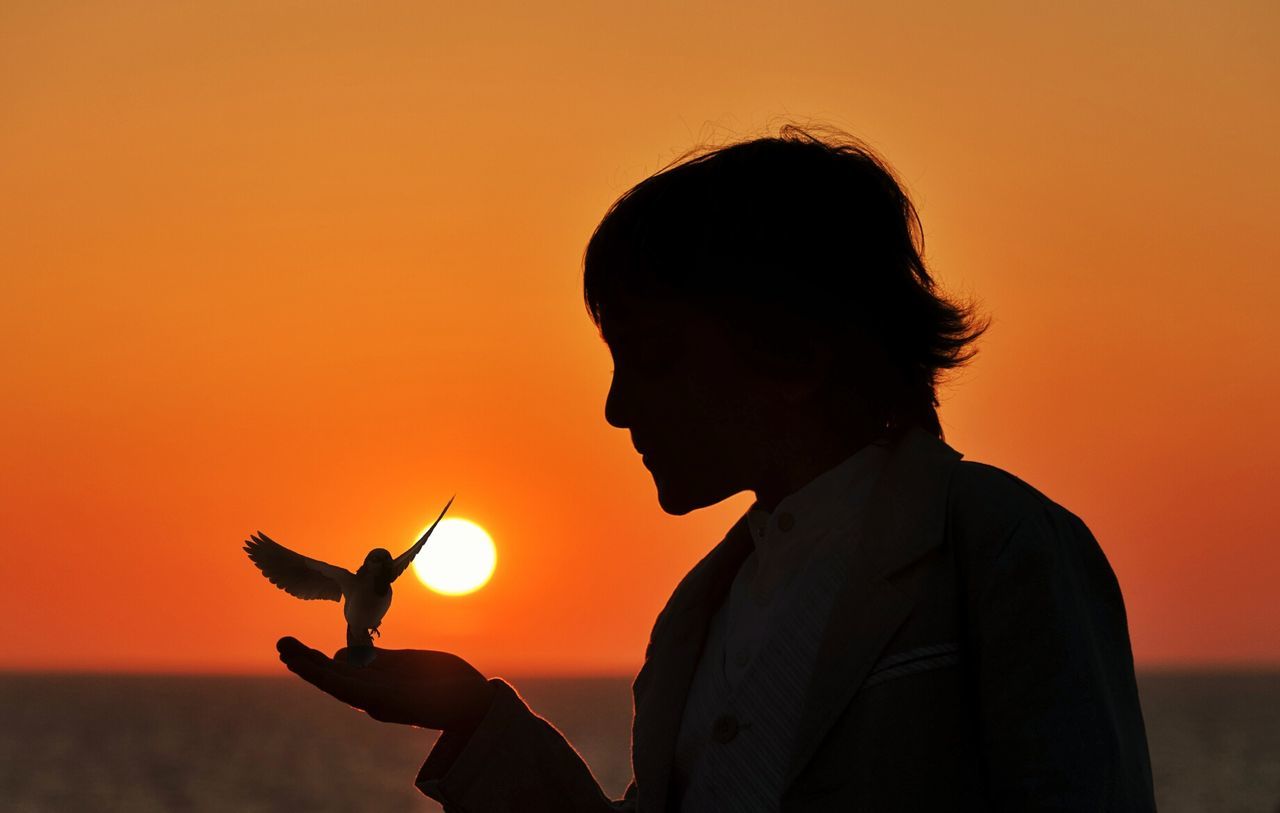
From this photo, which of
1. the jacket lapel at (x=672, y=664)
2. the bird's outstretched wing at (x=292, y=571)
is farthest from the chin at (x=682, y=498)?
the bird's outstretched wing at (x=292, y=571)

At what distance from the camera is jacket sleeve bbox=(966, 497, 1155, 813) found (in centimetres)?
298

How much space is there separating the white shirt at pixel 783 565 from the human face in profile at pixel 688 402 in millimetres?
142

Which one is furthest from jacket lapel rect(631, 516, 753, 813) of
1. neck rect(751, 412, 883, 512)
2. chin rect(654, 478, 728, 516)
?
neck rect(751, 412, 883, 512)

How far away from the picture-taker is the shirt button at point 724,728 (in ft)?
11.1

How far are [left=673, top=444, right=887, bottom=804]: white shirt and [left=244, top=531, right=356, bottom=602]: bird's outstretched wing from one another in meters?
1.26

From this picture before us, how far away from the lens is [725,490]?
3688 millimetres

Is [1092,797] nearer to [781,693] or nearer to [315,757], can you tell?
[781,693]

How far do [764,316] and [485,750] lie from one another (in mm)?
1265

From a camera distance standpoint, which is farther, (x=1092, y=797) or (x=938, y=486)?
(x=938, y=486)

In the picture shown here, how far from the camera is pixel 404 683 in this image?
402cm

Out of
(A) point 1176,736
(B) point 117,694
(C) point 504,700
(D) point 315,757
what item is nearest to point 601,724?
(D) point 315,757

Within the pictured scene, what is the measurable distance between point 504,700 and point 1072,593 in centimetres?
157

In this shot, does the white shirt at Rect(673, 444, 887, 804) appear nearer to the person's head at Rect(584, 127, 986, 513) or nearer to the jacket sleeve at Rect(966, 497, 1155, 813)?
the person's head at Rect(584, 127, 986, 513)

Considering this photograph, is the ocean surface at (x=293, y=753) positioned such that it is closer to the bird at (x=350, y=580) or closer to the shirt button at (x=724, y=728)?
the bird at (x=350, y=580)
